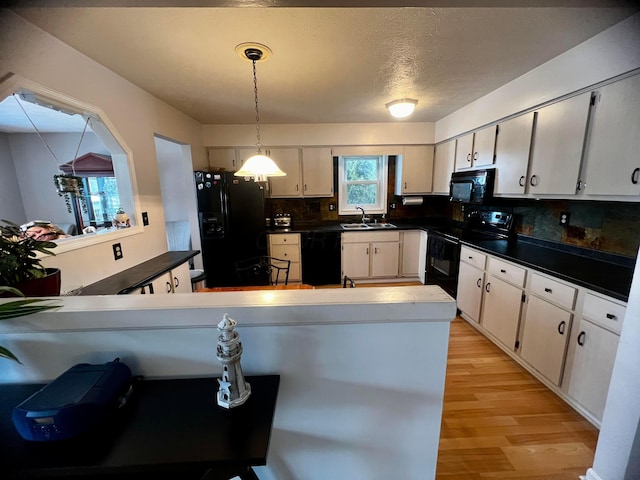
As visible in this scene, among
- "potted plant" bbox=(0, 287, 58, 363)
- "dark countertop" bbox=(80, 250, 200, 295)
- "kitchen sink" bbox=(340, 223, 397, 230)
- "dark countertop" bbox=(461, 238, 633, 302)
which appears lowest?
"dark countertop" bbox=(80, 250, 200, 295)

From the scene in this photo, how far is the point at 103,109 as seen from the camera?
6.23 ft

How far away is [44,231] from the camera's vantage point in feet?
4.81

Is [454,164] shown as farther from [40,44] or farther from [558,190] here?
[40,44]

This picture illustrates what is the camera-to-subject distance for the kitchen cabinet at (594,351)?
142cm

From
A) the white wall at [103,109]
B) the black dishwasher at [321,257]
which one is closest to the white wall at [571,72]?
the black dishwasher at [321,257]

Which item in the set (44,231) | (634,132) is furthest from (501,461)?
(44,231)

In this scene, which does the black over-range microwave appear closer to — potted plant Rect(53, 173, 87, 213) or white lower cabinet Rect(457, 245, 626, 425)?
white lower cabinet Rect(457, 245, 626, 425)

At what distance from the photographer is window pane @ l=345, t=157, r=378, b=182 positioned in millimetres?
4199

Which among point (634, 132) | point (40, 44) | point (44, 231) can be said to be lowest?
point (44, 231)

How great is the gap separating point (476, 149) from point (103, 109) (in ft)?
11.8

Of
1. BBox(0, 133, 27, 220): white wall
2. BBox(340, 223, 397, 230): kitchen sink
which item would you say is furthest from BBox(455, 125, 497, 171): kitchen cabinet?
BBox(0, 133, 27, 220): white wall

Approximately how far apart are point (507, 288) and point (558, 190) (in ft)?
2.86

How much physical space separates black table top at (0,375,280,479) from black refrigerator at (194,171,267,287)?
268 centimetres

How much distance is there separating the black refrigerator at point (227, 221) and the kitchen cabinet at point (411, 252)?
6.98 feet
